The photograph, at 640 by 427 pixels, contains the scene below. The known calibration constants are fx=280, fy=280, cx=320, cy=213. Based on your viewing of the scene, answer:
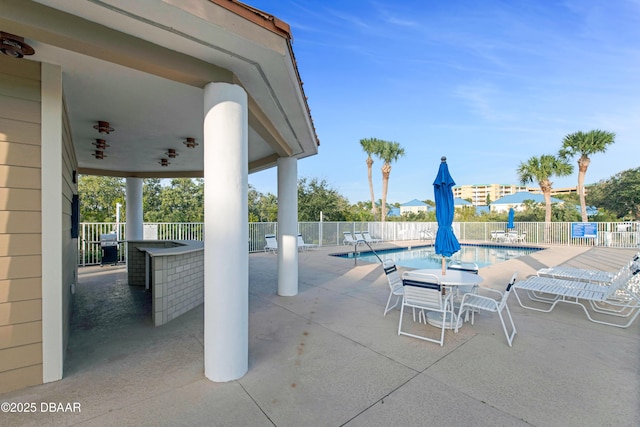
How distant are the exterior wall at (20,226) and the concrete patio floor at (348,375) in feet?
0.98

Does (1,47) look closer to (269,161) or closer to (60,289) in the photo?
(60,289)

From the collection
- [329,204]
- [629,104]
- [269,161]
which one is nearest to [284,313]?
[269,161]

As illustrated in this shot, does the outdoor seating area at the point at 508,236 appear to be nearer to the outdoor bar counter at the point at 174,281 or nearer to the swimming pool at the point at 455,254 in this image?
the swimming pool at the point at 455,254

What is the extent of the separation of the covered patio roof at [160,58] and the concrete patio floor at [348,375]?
267 centimetres

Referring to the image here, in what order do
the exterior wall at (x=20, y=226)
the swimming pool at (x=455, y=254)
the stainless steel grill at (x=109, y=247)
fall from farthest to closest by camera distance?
the swimming pool at (x=455, y=254) → the stainless steel grill at (x=109, y=247) → the exterior wall at (x=20, y=226)

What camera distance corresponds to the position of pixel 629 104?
12.4 metres

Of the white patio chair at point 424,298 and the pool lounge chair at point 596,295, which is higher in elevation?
the white patio chair at point 424,298

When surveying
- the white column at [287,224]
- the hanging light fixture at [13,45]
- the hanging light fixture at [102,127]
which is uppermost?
the hanging light fixture at [102,127]

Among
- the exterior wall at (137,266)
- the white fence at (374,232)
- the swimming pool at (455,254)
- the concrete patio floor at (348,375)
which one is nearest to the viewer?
the concrete patio floor at (348,375)

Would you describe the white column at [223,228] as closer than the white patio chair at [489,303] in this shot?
Yes

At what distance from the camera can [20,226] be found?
2367 millimetres

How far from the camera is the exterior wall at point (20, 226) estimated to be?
7.57ft

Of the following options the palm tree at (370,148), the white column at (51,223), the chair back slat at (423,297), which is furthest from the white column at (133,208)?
the palm tree at (370,148)

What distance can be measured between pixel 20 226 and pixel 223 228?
5.51 ft
